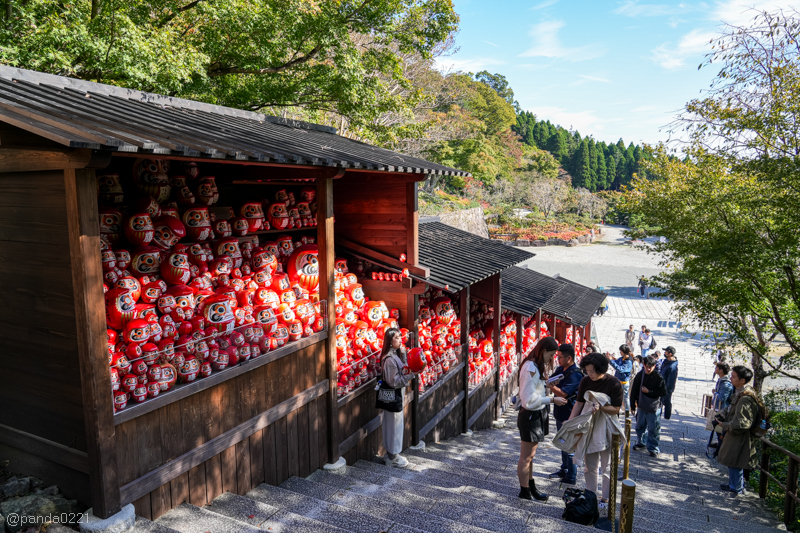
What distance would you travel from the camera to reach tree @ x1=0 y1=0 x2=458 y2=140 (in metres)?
9.31

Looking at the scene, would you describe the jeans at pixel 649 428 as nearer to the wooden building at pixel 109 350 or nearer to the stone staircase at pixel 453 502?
the stone staircase at pixel 453 502

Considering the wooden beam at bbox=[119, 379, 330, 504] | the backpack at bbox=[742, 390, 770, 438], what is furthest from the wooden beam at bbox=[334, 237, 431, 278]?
the backpack at bbox=[742, 390, 770, 438]

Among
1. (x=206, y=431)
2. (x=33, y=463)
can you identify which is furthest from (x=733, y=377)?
(x=33, y=463)

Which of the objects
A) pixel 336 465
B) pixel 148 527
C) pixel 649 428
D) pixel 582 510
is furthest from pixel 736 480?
pixel 148 527

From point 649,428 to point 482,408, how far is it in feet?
10.3

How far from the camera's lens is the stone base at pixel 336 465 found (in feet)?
19.5

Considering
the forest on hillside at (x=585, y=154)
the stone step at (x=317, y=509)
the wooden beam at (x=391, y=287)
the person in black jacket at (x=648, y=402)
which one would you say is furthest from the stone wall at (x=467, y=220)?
the forest on hillside at (x=585, y=154)

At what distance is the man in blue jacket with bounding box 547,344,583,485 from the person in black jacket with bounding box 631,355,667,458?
247 centimetres

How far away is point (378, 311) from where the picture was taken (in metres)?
7.32

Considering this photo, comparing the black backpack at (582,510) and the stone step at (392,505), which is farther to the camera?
the black backpack at (582,510)

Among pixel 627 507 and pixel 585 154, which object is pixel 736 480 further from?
pixel 585 154

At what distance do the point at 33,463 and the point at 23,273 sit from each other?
151 centimetres

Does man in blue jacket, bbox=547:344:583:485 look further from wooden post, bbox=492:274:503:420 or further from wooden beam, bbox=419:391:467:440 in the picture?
wooden post, bbox=492:274:503:420

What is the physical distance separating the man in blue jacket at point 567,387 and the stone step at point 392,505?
6.60 feet
